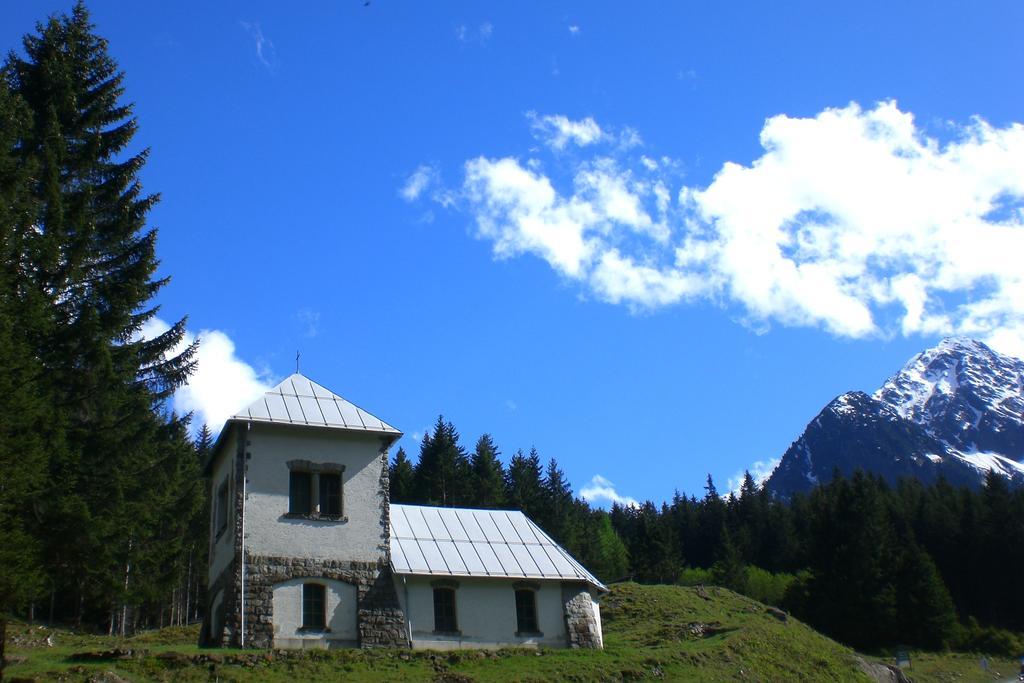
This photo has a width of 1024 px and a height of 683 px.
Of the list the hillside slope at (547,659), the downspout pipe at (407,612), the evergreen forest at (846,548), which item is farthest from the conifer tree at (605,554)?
the downspout pipe at (407,612)

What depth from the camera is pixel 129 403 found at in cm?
3178

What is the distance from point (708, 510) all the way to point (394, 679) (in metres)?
82.5

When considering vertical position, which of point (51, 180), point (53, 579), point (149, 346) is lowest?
point (53, 579)

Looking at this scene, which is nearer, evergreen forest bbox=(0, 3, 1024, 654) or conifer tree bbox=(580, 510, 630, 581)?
evergreen forest bbox=(0, 3, 1024, 654)

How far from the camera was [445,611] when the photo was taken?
31.0m

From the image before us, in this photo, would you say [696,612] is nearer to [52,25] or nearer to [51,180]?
[51,180]

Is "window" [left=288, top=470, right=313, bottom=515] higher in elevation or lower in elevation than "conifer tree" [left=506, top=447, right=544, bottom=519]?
lower

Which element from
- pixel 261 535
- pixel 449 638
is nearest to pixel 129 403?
pixel 261 535

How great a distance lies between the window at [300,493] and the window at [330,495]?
374mm

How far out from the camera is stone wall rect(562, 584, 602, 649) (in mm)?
31875

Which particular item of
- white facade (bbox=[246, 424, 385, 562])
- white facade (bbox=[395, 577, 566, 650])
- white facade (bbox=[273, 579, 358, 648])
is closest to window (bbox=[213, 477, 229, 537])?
white facade (bbox=[246, 424, 385, 562])

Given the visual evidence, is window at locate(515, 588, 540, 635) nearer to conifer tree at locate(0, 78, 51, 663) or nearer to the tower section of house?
the tower section of house

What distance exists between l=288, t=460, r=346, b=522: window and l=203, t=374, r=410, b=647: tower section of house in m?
0.03

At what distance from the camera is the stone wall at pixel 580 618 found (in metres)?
31.9
